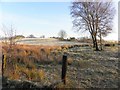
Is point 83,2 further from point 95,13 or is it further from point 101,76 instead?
point 101,76

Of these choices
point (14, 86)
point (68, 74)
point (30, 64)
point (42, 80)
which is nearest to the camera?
point (14, 86)

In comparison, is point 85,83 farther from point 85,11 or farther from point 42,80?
point 85,11

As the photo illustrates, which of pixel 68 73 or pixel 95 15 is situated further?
pixel 95 15

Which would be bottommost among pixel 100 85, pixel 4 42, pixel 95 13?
pixel 100 85

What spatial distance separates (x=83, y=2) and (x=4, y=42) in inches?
728

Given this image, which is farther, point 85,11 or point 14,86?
point 85,11

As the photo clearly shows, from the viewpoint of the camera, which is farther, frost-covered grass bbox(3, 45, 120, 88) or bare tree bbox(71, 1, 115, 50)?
bare tree bbox(71, 1, 115, 50)

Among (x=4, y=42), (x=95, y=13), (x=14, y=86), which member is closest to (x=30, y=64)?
(x=4, y=42)

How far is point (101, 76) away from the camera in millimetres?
13805

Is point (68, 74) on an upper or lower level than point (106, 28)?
lower

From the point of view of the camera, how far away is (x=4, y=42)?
647 inches

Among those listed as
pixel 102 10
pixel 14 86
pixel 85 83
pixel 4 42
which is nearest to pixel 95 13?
pixel 102 10

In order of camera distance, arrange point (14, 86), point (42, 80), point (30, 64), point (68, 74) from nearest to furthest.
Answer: point (14, 86) < point (42, 80) < point (68, 74) < point (30, 64)

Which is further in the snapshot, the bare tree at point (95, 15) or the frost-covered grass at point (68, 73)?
the bare tree at point (95, 15)
